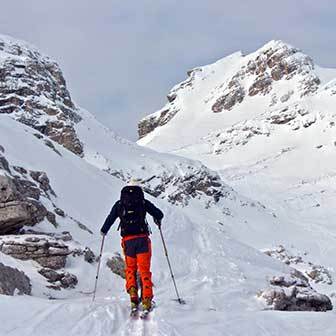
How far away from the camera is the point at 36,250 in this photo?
15.1 meters

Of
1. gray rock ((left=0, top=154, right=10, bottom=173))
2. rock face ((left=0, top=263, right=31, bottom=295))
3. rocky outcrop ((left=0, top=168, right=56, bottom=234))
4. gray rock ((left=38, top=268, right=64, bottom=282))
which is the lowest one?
rock face ((left=0, top=263, right=31, bottom=295))

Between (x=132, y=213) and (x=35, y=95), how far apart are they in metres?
41.0

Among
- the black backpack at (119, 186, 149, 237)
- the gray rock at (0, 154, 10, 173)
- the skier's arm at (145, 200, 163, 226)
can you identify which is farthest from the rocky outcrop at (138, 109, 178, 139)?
the black backpack at (119, 186, 149, 237)

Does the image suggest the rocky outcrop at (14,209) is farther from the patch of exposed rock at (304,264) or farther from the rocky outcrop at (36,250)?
the patch of exposed rock at (304,264)

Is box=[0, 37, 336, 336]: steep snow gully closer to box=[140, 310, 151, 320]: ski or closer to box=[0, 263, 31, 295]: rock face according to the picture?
box=[140, 310, 151, 320]: ski

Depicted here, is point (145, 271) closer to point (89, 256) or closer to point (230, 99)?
point (89, 256)

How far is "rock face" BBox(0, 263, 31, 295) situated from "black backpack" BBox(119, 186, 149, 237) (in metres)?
2.86

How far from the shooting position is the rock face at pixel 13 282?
37.8 ft

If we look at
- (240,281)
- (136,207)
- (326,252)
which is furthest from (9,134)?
(326,252)

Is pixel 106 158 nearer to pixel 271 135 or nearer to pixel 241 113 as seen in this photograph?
pixel 271 135

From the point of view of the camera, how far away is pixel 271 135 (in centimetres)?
9381

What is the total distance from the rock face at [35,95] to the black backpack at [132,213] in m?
35.0

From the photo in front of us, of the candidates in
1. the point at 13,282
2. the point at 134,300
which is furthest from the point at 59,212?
the point at 134,300

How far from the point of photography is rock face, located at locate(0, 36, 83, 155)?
46469 mm
